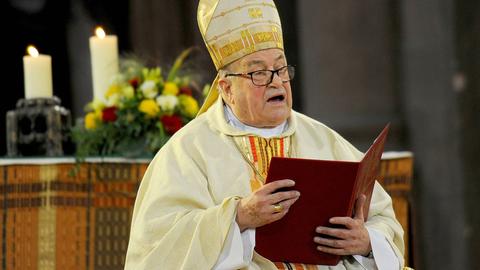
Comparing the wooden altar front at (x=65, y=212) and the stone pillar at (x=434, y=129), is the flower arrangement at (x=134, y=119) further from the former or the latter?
the stone pillar at (x=434, y=129)

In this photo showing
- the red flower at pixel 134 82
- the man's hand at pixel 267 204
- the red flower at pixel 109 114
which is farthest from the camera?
the red flower at pixel 134 82

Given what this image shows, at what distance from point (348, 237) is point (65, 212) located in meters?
2.04

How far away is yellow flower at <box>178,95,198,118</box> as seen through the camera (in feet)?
20.5

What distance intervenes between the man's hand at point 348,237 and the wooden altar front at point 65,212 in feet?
6.07

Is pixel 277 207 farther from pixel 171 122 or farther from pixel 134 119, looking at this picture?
pixel 134 119

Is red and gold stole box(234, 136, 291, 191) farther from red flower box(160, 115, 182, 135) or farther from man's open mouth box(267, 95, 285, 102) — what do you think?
red flower box(160, 115, 182, 135)

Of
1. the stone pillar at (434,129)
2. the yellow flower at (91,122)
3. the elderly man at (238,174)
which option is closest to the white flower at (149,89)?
the yellow flower at (91,122)

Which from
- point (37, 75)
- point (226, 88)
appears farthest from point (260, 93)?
point (37, 75)

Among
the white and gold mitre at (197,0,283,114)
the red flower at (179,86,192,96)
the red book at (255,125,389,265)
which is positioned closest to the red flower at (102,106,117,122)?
the red flower at (179,86,192,96)

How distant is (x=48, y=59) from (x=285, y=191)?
7.86 ft

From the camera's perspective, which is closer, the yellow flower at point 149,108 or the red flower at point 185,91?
the yellow flower at point 149,108

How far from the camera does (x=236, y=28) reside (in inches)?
187

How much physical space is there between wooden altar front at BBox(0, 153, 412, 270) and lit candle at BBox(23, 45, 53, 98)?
1.40 feet

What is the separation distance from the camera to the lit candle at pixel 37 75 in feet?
20.7
